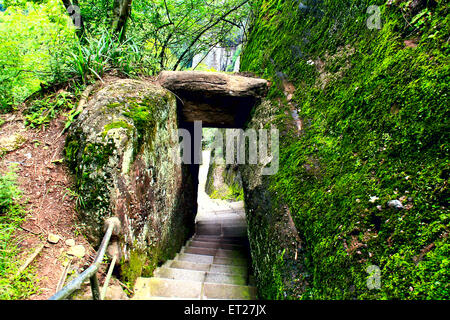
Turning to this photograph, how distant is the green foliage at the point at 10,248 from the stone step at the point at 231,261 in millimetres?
2699

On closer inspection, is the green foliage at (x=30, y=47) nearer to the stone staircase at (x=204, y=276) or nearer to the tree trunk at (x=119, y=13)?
the tree trunk at (x=119, y=13)

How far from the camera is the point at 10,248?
1.58 meters

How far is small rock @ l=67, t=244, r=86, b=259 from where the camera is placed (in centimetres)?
180

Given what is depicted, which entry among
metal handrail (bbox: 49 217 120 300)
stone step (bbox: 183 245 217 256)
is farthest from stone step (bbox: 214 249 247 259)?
metal handrail (bbox: 49 217 120 300)

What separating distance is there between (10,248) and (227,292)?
2111 mm

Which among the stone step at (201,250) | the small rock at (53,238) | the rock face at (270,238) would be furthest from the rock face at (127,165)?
the rock face at (270,238)

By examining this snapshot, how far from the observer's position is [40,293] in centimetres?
143

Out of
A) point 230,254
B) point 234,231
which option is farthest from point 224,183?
point 230,254

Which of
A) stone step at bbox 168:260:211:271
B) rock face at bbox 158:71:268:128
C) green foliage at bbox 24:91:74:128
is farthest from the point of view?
rock face at bbox 158:71:268:128

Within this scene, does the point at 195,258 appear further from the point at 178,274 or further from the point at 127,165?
the point at 127,165

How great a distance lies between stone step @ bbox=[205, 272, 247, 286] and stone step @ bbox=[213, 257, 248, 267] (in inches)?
31.0

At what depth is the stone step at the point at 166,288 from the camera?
7.17ft

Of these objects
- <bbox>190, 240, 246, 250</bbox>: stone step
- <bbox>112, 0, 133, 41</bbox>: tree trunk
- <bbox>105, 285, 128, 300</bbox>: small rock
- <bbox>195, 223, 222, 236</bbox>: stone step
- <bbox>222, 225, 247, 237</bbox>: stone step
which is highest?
<bbox>112, 0, 133, 41</bbox>: tree trunk

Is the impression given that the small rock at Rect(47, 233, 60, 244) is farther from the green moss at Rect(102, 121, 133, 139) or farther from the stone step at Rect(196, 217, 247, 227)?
the stone step at Rect(196, 217, 247, 227)
